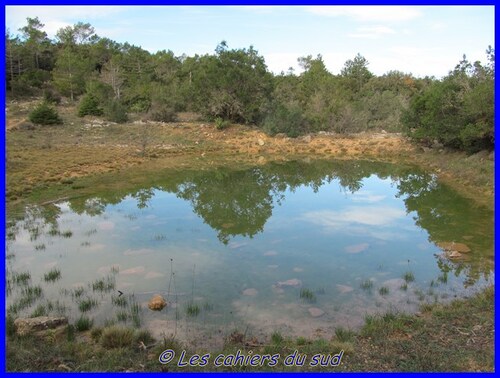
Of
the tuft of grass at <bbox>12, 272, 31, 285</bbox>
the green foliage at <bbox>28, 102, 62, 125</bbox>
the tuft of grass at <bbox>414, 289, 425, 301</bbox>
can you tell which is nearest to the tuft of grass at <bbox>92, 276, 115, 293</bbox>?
the tuft of grass at <bbox>12, 272, 31, 285</bbox>

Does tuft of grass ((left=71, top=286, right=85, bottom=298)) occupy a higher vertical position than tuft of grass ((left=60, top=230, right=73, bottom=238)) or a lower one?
lower

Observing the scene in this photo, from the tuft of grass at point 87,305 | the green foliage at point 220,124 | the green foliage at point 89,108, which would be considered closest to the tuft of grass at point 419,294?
the tuft of grass at point 87,305

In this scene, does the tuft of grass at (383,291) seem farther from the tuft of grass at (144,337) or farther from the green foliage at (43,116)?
the green foliage at (43,116)

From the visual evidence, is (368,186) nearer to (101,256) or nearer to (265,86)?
(101,256)

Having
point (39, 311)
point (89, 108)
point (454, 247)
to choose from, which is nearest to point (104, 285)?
point (39, 311)

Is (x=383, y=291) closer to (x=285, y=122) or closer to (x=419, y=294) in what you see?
(x=419, y=294)

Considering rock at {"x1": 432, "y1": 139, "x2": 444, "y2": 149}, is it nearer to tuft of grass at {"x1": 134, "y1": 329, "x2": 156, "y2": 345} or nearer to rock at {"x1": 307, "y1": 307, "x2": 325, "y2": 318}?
rock at {"x1": 307, "y1": 307, "x2": 325, "y2": 318}

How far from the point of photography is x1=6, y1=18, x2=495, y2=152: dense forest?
75.1 feet

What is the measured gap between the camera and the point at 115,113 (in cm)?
3706

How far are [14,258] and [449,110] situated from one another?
21516mm

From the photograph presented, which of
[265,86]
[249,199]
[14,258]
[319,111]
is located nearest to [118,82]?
[265,86]

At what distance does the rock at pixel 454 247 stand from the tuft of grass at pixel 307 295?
445 centimetres

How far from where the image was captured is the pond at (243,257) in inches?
301

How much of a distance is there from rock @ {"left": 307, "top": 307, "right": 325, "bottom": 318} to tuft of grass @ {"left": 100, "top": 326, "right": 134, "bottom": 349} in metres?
3.01
